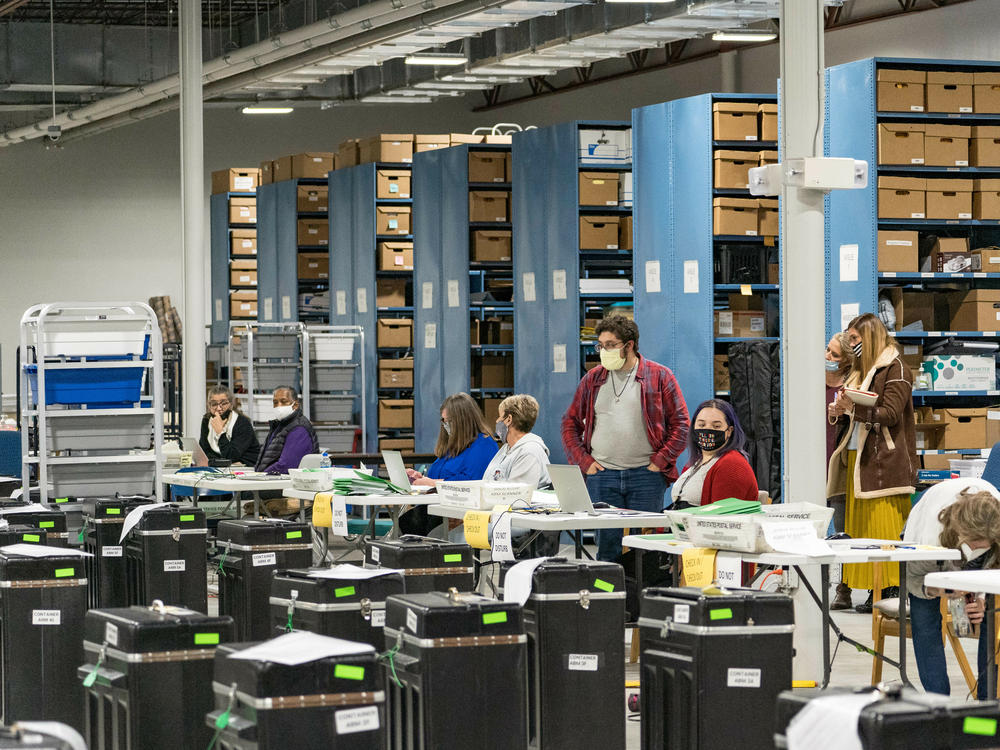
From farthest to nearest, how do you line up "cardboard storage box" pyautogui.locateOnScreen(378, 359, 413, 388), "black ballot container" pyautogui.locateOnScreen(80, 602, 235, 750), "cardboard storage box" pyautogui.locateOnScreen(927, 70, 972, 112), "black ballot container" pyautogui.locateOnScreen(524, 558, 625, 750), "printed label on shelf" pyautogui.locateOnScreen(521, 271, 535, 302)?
"cardboard storage box" pyautogui.locateOnScreen(378, 359, 413, 388)
"printed label on shelf" pyautogui.locateOnScreen(521, 271, 535, 302)
"cardboard storage box" pyautogui.locateOnScreen(927, 70, 972, 112)
"black ballot container" pyautogui.locateOnScreen(524, 558, 625, 750)
"black ballot container" pyautogui.locateOnScreen(80, 602, 235, 750)

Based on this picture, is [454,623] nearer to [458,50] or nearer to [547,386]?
[547,386]

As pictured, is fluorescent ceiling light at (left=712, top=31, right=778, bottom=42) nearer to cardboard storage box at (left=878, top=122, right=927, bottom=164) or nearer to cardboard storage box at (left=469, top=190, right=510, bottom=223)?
cardboard storage box at (left=469, top=190, right=510, bottom=223)

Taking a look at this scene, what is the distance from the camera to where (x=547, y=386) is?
12.2 m

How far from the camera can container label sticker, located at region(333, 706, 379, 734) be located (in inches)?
149

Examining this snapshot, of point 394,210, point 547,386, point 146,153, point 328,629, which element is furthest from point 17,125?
point 328,629

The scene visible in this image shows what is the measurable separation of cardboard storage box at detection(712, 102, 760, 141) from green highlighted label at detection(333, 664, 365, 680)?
7.51 meters

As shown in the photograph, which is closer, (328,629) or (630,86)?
(328,629)

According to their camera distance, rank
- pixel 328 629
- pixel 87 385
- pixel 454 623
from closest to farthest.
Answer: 1. pixel 454 623
2. pixel 328 629
3. pixel 87 385

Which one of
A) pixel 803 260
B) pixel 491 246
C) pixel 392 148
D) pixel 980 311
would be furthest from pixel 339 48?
pixel 803 260

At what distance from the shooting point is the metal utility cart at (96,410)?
8.84m

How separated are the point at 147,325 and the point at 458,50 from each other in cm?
898

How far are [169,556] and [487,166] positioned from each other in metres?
6.84

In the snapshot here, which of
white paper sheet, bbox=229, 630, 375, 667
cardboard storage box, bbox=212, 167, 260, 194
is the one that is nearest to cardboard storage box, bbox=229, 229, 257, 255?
cardboard storage box, bbox=212, 167, 260, 194

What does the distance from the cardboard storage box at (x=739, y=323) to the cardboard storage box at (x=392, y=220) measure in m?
4.59
